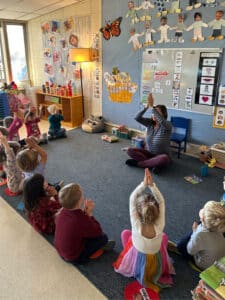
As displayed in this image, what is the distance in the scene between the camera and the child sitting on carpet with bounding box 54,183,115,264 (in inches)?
62.7

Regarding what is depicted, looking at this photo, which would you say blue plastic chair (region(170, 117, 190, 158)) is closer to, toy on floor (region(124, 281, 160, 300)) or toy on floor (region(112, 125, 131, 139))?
toy on floor (region(112, 125, 131, 139))

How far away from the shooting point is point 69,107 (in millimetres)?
5402

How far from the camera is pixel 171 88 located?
374 cm

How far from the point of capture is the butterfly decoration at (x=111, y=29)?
4.13 m

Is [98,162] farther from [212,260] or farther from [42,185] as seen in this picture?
[212,260]

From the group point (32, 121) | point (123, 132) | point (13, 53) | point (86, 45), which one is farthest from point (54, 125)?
point (13, 53)

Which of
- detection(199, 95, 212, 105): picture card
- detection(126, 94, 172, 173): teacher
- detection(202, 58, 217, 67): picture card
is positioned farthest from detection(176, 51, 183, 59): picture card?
detection(126, 94, 172, 173): teacher

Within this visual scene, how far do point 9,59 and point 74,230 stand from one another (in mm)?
5711

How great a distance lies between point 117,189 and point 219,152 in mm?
1548

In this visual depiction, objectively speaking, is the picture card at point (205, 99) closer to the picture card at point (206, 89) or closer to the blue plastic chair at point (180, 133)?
the picture card at point (206, 89)

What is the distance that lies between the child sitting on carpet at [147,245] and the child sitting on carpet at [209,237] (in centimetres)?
20

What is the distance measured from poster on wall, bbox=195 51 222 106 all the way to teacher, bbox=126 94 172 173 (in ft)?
2.11

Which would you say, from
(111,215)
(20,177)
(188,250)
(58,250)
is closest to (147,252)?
(188,250)

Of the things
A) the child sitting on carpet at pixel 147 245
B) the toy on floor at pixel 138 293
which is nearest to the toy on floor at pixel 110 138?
the child sitting on carpet at pixel 147 245
